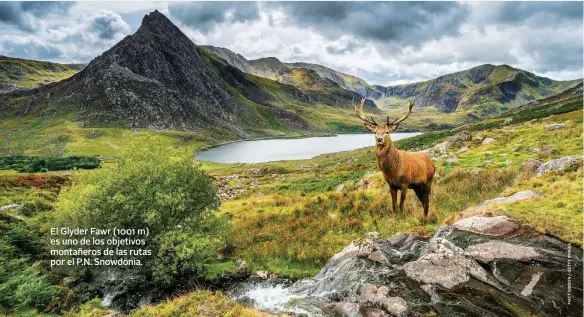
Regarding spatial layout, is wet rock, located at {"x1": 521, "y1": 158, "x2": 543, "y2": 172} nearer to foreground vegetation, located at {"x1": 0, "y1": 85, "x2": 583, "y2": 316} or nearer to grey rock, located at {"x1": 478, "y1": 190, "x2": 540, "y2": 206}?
foreground vegetation, located at {"x1": 0, "y1": 85, "x2": 583, "y2": 316}

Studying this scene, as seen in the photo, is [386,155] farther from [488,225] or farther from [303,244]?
[303,244]

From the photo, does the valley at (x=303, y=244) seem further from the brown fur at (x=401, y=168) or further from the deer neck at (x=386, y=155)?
the deer neck at (x=386, y=155)

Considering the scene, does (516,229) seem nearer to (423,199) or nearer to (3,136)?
(423,199)

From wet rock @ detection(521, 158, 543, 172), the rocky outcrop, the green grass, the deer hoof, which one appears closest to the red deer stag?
the deer hoof

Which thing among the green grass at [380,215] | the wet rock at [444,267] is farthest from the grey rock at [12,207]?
the wet rock at [444,267]

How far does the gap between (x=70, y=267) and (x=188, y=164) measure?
27.6 ft

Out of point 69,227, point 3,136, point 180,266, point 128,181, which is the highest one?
point 3,136

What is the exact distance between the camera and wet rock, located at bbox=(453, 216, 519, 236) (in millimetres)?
12061

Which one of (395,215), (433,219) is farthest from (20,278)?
(433,219)

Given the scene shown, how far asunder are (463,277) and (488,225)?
2.97 metres

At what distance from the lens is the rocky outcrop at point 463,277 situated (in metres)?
9.26

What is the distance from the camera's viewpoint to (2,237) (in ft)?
62.8

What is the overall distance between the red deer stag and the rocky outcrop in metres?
3.46

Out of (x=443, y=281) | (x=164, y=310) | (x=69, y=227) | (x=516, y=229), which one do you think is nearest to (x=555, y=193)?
(x=516, y=229)
